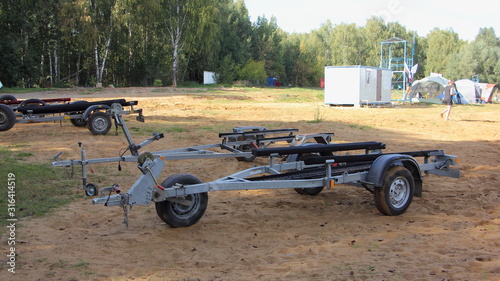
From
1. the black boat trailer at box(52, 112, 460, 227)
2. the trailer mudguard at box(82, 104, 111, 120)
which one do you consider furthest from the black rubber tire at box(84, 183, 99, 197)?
the trailer mudguard at box(82, 104, 111, 120)

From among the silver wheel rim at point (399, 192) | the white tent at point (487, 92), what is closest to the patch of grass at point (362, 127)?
the silver wheel rim at point (399, 192)

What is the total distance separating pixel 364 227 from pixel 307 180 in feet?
3.12

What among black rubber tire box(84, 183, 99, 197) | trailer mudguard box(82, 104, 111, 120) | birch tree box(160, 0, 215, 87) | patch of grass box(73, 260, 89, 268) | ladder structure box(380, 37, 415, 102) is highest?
birch tree box(160, 0, 215, 87)

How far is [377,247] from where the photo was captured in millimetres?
5125

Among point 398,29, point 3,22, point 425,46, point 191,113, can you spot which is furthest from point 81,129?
point 425,46

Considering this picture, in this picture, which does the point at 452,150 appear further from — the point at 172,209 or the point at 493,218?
the point at 172,209

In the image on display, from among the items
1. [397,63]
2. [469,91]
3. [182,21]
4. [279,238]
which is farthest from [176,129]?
[182,21]

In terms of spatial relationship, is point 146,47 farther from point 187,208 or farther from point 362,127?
point 187,208

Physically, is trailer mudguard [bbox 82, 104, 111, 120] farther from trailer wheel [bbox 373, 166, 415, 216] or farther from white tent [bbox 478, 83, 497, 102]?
white tent [bbox 478, 83, 497, 102]

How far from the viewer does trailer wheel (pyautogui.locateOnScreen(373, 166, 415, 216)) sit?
6230mm

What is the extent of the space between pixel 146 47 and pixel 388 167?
46.6 metres

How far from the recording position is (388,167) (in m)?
6.26

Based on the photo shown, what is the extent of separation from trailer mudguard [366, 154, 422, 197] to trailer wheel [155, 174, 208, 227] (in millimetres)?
2294

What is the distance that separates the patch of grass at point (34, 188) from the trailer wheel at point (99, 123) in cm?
318
